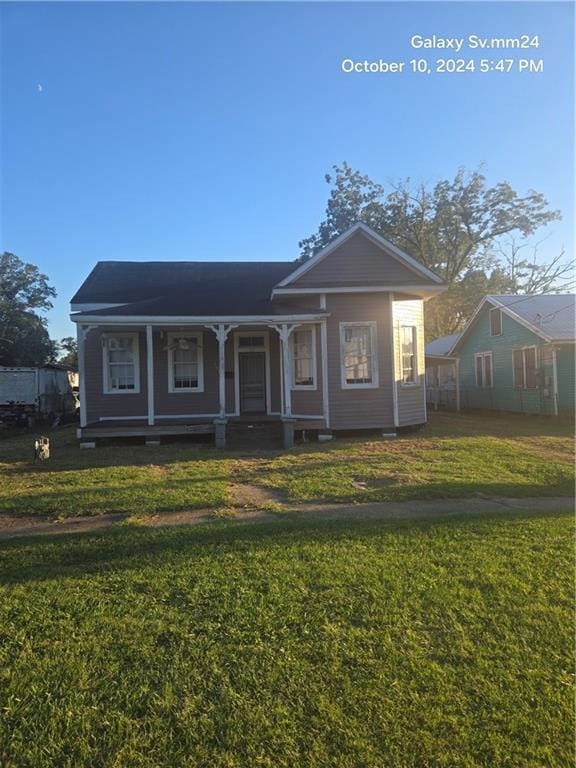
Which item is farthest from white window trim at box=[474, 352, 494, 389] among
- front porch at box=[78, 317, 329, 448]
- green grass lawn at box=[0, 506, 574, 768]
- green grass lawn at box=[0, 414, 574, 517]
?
green grass lawn at box=[0, 506, 574, 768]

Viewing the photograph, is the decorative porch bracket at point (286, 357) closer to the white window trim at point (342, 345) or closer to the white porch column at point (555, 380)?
the white window trim at point (342, 345)

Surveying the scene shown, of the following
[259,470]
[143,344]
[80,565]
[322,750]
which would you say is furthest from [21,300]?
[322,750]

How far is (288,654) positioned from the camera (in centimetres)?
300

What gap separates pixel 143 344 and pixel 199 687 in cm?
1229

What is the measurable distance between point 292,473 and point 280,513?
245cm

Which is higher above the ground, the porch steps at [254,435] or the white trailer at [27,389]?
the white trailer at [27,389]

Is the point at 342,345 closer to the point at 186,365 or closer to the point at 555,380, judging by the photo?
the point at 186,365

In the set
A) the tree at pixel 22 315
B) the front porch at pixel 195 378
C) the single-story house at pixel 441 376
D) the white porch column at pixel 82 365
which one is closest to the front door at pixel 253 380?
the front porch at pixel 195 378

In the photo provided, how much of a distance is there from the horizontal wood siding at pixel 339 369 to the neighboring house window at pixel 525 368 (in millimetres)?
9213

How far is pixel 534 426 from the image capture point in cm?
1634

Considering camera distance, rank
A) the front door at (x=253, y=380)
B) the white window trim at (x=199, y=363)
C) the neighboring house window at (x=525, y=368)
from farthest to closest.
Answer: the neighboring house window at (x=525, y=368) < the front door at (x=253, y=380) < the white window trim at (x=199, y=363)

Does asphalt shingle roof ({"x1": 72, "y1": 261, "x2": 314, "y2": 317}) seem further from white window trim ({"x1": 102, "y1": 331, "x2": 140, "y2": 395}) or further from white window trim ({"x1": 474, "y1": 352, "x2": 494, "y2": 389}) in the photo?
white window trim ({"x1": 474, "y1": 352, "x2": 494, "y2": 389})

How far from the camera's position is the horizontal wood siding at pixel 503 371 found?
61.9 feet

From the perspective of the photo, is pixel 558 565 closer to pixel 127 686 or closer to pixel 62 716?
pixel 127 686
